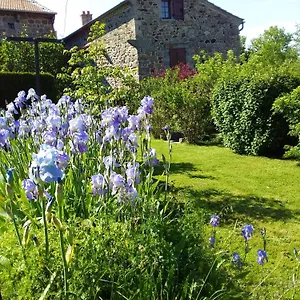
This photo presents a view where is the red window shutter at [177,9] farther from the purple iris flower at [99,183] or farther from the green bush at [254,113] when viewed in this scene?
the purple iris flower at [99,183]

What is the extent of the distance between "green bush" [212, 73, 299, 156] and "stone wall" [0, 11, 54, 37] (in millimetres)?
13205

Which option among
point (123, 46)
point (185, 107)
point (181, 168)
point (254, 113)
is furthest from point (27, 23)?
point (181, 168)

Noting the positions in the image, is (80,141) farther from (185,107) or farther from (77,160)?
(185,107)

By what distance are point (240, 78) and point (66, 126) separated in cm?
641

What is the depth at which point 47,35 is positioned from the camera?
19.2m

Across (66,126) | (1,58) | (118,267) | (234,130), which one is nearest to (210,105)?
(234,130)

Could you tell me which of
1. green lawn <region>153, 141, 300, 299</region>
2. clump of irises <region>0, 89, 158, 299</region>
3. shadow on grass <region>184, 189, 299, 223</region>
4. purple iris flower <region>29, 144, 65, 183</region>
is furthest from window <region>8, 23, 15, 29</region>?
purple iris flower <region>29, 144, 65, 183</region>

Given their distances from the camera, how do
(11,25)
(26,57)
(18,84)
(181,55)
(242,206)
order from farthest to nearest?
(11,25) < (26,57) < (181,55) < (18,84) < (242,206)

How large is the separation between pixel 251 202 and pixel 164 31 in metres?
12.8

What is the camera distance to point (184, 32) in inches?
682

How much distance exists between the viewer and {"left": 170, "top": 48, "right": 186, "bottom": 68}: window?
56.5 feet

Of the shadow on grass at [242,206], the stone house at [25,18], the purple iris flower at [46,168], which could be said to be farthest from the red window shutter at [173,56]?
the purple iris flower at [46,168]

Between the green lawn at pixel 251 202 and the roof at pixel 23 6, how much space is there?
13.1 meters

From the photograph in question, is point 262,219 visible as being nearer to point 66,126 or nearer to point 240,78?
point 66,126
